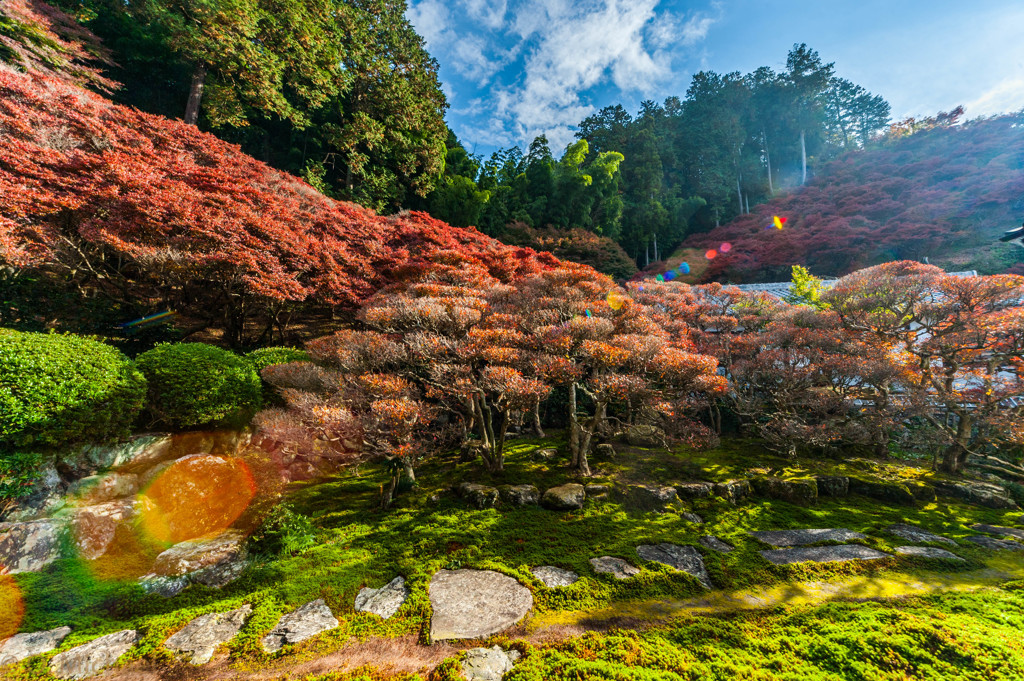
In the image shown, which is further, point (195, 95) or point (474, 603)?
point (195, 95)

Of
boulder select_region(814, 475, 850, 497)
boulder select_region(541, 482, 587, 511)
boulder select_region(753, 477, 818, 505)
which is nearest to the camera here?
boulder select_region(541, 482, 587, 511)

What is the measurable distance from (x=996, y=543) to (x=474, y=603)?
8.09 m

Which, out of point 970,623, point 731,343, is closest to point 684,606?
point 970,623

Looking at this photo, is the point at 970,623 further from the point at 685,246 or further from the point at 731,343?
the point at 685,246

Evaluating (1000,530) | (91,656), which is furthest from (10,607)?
(1000,530)

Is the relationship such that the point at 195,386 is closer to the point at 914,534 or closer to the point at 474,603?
the point at 474,603

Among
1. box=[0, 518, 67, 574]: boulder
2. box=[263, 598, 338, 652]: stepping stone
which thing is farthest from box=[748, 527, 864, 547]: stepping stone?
box=[0, 518, 67, 574]: boulder

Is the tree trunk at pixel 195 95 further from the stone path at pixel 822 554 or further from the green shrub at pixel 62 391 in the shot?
the stone path at pixel 822 554

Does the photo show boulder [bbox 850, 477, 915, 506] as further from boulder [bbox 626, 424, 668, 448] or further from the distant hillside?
the distant hillside

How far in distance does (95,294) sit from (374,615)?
10.1 m

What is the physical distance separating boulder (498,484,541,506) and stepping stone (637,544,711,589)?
1.84 metres

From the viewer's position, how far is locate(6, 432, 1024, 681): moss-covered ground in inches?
118

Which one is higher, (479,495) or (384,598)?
(479,495)

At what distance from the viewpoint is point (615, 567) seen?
176 inches
